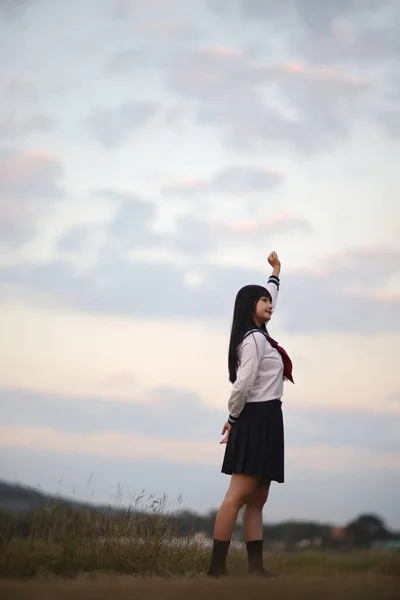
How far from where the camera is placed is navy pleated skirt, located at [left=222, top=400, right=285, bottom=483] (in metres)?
5.86

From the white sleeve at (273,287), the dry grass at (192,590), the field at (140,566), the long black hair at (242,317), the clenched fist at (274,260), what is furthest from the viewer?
the clenched fist at (274,260)

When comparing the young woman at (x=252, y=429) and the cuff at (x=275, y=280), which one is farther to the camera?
the cuff at (x=275, y=280)

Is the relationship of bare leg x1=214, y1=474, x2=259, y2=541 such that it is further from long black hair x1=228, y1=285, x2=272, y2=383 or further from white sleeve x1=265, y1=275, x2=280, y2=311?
white sleeve x1=265, y1=275, x2=280, y2=311

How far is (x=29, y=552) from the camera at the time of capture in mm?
5172

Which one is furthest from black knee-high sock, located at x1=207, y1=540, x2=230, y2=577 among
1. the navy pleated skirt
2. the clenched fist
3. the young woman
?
the clenched fist

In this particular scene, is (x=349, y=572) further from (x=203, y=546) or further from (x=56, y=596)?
(x=56, y=596)

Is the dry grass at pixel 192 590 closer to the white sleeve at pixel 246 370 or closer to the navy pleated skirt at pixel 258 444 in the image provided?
the navy pleated skirt at pixel 258 444

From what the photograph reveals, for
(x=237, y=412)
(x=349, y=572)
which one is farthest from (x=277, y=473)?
(x=349, y=572)

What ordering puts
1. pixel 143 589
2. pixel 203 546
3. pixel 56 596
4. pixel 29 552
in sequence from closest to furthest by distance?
1. pixel 56 596
2. pixel 143 589
3. pixel 29 552
4. pixel 203 546

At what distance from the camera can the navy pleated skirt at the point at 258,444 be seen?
5.86 metres

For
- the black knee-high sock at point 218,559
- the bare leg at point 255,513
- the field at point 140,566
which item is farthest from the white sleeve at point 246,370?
the field at point 140,566

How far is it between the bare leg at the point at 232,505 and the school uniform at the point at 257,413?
0.28 ft

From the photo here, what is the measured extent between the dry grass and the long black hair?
5.25 feet

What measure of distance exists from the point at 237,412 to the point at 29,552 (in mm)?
1732
